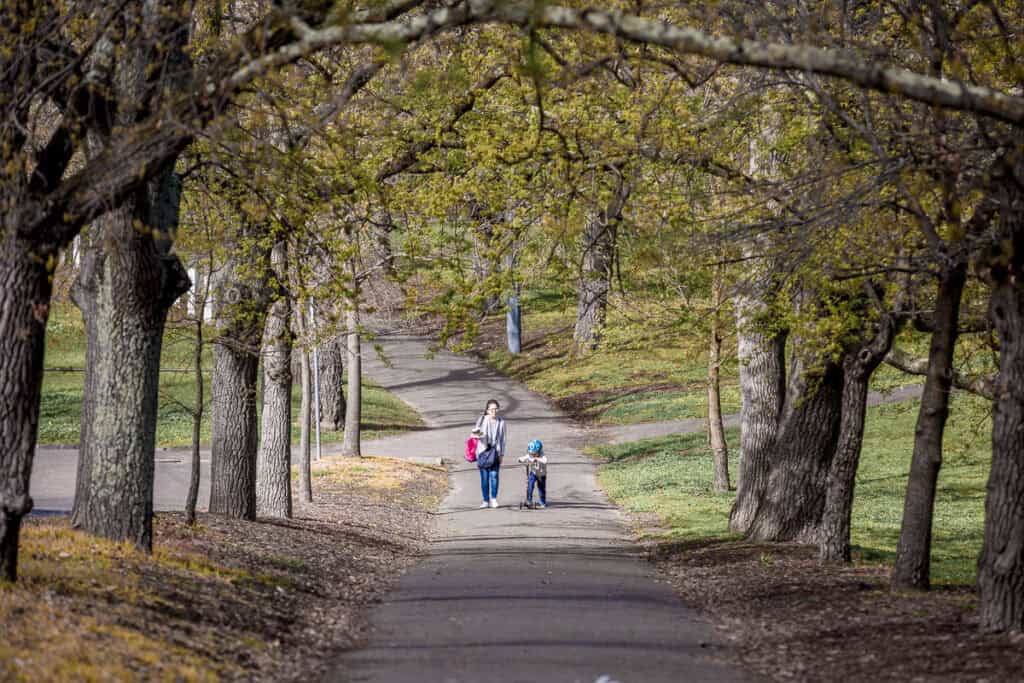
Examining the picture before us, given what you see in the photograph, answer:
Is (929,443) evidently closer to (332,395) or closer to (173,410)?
(332,395)

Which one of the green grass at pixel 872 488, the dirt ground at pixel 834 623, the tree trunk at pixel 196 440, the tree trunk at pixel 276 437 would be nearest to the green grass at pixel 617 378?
the green grass at pixel 872 488

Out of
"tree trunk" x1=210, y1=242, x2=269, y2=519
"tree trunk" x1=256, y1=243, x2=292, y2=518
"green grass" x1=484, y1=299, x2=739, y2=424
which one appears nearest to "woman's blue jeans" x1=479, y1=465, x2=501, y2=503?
"tree trunk" x1=256, y1=243, x2=292, y2=518

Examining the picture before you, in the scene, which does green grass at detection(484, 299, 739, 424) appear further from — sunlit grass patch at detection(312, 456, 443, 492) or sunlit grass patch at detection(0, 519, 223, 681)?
sunlit grass patch at detection(0, 519, 223, 681)

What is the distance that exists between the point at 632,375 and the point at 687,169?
36.1 m

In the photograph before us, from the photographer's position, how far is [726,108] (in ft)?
38.3

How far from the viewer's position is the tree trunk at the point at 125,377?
1170 centimetres

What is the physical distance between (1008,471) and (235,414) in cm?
962

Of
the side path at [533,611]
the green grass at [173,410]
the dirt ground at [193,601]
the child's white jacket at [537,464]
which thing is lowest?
the side path at [533,611]

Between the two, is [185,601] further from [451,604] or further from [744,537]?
[744,537]

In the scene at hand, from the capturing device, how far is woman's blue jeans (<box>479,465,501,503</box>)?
73.0 ft

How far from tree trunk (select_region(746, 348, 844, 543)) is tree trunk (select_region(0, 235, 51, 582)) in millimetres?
9508

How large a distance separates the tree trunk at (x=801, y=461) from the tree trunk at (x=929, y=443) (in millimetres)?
4006

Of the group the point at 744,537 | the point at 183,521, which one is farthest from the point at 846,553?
the point at 183,521

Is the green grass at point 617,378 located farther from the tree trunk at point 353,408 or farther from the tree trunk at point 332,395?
the tree trunk at point 353,408
